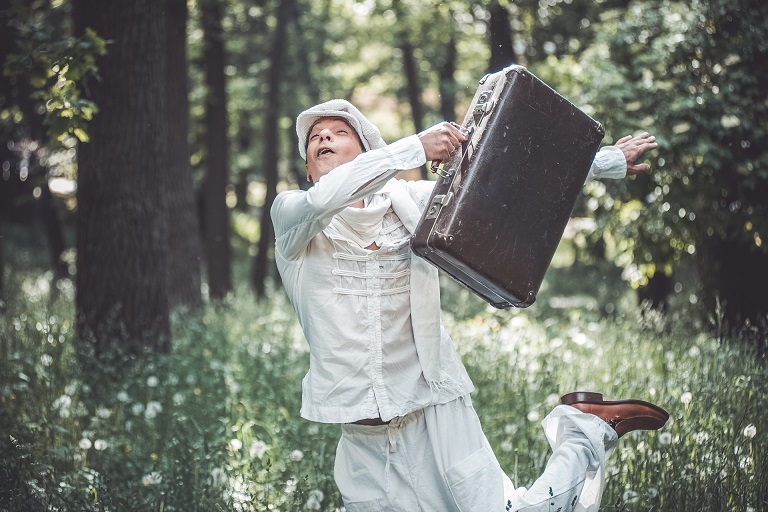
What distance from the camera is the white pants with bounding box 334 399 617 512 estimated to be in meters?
2.97

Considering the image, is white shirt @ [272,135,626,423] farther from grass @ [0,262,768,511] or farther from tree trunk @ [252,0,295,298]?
tree trunk @ [252,0,295,298]

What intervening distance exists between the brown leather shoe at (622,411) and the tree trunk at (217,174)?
437 inches

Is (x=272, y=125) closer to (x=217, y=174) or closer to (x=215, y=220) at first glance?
(x=217, y=174)

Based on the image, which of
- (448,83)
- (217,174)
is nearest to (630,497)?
(217,174)

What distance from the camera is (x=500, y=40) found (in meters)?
12.1

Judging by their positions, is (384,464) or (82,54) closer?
(384,464)

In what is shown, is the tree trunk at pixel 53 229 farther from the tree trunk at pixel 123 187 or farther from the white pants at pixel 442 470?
the white pants at pixel 442 470

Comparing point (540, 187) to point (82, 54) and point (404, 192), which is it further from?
point (82, 54)

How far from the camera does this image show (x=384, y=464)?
3.03 meters

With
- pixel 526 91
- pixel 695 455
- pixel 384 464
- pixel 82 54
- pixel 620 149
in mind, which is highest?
pixel 82 54

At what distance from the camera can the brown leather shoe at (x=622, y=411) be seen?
3.23 meters

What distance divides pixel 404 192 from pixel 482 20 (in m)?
11.4

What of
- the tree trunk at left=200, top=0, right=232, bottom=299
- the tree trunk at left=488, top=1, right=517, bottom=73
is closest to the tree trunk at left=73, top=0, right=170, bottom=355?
the tree trunk at left=488, top=1, right=517, bottom=73

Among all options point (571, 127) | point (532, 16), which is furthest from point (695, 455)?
point (532, 16)
